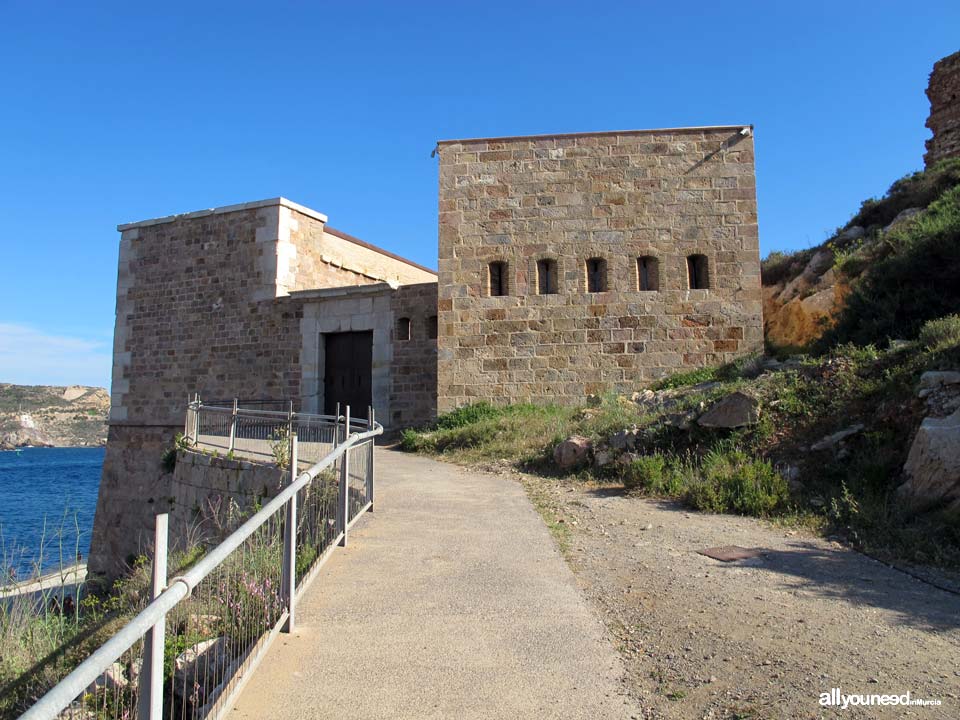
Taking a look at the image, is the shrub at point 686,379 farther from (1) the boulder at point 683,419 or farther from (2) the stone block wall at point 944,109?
(2) the stone block wall at point 944,109

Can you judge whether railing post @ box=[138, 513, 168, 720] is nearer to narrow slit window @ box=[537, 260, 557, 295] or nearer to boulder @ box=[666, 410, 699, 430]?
boulder @ box=[666, 410, 699, 430]

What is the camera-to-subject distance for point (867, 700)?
313 centimetres

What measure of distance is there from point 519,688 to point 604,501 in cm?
502

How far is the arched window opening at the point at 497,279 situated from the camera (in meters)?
14.4

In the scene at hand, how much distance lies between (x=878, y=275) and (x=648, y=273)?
413 cm

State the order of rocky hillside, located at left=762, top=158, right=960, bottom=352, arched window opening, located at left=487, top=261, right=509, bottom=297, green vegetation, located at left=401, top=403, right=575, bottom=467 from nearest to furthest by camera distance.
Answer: rocky hillside, located at left=762, top=158, right=960, bottom=352 < green vegetation, located at left=401, top=403, right=575, bottom=467 < arched window opening, located at left=487, top=261, right=509, bottom=297

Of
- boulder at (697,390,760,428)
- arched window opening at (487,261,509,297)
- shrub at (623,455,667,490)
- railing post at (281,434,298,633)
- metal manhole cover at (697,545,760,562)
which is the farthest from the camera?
arched window opening at (487,261,509,297)

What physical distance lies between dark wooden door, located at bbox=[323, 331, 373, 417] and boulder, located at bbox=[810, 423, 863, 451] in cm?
1042

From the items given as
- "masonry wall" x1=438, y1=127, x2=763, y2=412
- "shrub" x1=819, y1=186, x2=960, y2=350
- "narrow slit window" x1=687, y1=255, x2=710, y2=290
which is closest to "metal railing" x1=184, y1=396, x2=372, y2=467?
"masonry wall" x1=438, y1=127, x2=763, y2=412

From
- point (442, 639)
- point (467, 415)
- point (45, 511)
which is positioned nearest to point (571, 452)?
point (467, 415)

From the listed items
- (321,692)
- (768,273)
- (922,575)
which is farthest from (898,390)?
(768,273)

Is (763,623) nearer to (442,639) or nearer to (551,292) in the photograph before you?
(442,639)

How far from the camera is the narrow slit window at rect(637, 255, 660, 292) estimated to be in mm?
14031

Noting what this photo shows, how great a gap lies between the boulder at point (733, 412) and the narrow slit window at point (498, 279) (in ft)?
20.3
